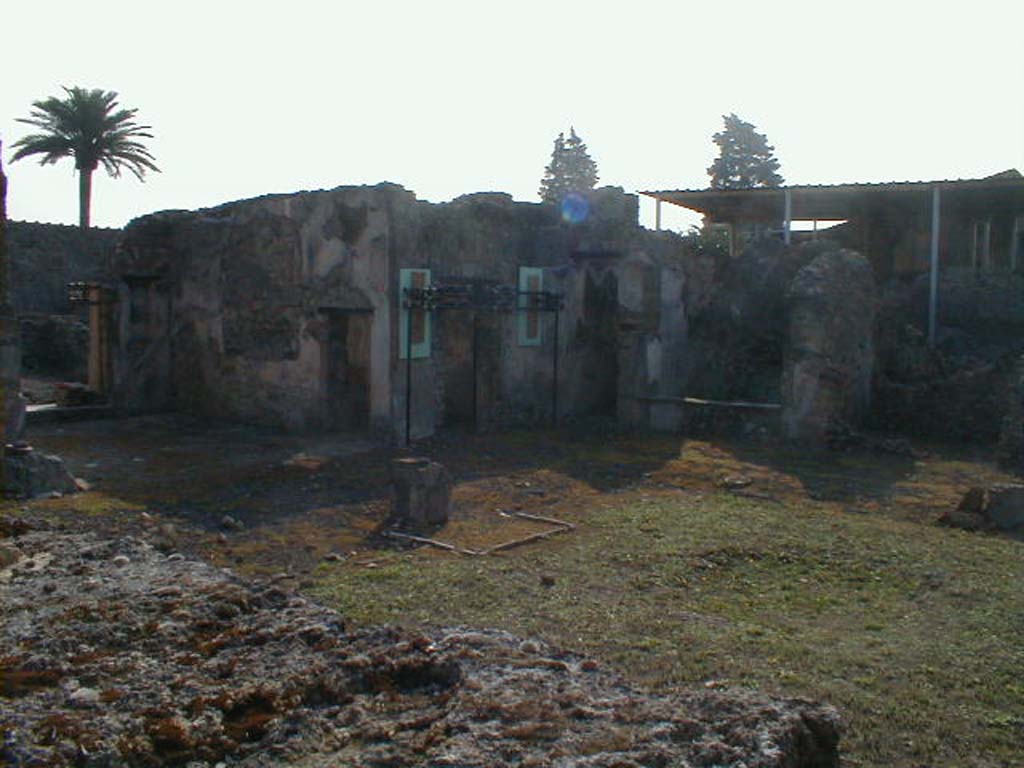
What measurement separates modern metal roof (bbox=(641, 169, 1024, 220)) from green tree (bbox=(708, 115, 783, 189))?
701 inches

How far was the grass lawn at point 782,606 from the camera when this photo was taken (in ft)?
18.5

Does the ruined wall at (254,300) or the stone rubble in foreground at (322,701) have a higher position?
the ruined wall at (254,300)

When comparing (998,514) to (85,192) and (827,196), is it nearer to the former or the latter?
(827,196)

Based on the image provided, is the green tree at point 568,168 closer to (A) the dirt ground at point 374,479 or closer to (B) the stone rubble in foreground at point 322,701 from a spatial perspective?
(A) the dirt ground at point 374,479

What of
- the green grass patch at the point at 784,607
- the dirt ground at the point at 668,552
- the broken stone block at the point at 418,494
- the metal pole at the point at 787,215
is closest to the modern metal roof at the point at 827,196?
the metal pole at the point at 787,215

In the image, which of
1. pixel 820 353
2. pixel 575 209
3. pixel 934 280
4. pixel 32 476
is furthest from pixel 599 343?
pixel 32 476

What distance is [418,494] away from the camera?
10.2m

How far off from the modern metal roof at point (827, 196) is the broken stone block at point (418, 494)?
14.4 m

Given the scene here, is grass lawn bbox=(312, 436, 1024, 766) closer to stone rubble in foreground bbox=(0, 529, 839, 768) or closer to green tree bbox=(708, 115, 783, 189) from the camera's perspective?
stone rubble in foreground bbox=(0, 529, 839, 768)

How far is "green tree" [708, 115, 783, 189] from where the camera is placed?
1763 inches

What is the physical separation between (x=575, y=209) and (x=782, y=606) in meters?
11.7

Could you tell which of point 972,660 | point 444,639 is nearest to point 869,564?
point 972,660

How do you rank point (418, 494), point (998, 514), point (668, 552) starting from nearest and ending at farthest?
point (668, 552), point (418, 494), point (998, 514)

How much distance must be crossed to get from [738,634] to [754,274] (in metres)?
15.8
